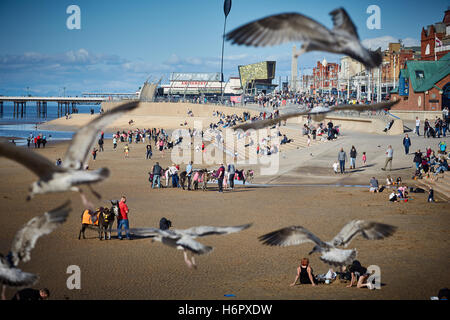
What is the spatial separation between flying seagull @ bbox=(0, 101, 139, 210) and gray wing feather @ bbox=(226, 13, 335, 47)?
2.03 meters

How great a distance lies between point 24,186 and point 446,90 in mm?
43272

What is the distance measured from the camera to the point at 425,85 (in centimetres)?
5106

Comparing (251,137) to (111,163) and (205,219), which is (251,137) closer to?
(111,163)

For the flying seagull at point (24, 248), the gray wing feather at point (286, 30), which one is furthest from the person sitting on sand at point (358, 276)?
the flying seagull at point (24, 248)

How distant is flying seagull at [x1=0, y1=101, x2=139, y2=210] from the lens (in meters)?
4.70

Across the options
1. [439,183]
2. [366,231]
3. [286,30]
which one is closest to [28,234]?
[286,30]

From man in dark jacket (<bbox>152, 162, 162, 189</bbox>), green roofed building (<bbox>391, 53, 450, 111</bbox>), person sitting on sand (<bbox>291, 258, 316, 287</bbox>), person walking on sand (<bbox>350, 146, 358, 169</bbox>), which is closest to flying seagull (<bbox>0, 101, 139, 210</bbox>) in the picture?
person sitting on sand (<bbox>291, 258, 316, 287</bbox>)

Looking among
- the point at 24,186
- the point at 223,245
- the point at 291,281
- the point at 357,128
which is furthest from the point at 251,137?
the point at 291,281

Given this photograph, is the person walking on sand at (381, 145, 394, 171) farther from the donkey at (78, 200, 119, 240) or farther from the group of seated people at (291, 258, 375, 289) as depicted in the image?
the donkey at (78, 200, 119, 240)

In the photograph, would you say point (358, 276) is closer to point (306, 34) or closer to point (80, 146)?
point (306, 34)

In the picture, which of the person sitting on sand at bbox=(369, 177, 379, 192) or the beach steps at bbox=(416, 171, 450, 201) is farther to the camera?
the person sitting on sand at bbox=(369, 177, 379, 192)

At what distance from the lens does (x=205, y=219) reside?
16922 millimetres

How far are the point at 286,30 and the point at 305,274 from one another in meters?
6.59

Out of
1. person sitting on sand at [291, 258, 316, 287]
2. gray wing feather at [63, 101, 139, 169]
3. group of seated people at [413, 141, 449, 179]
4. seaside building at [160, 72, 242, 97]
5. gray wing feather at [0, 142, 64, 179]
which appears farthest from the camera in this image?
seaside building at [160, 72, 242, 97]
